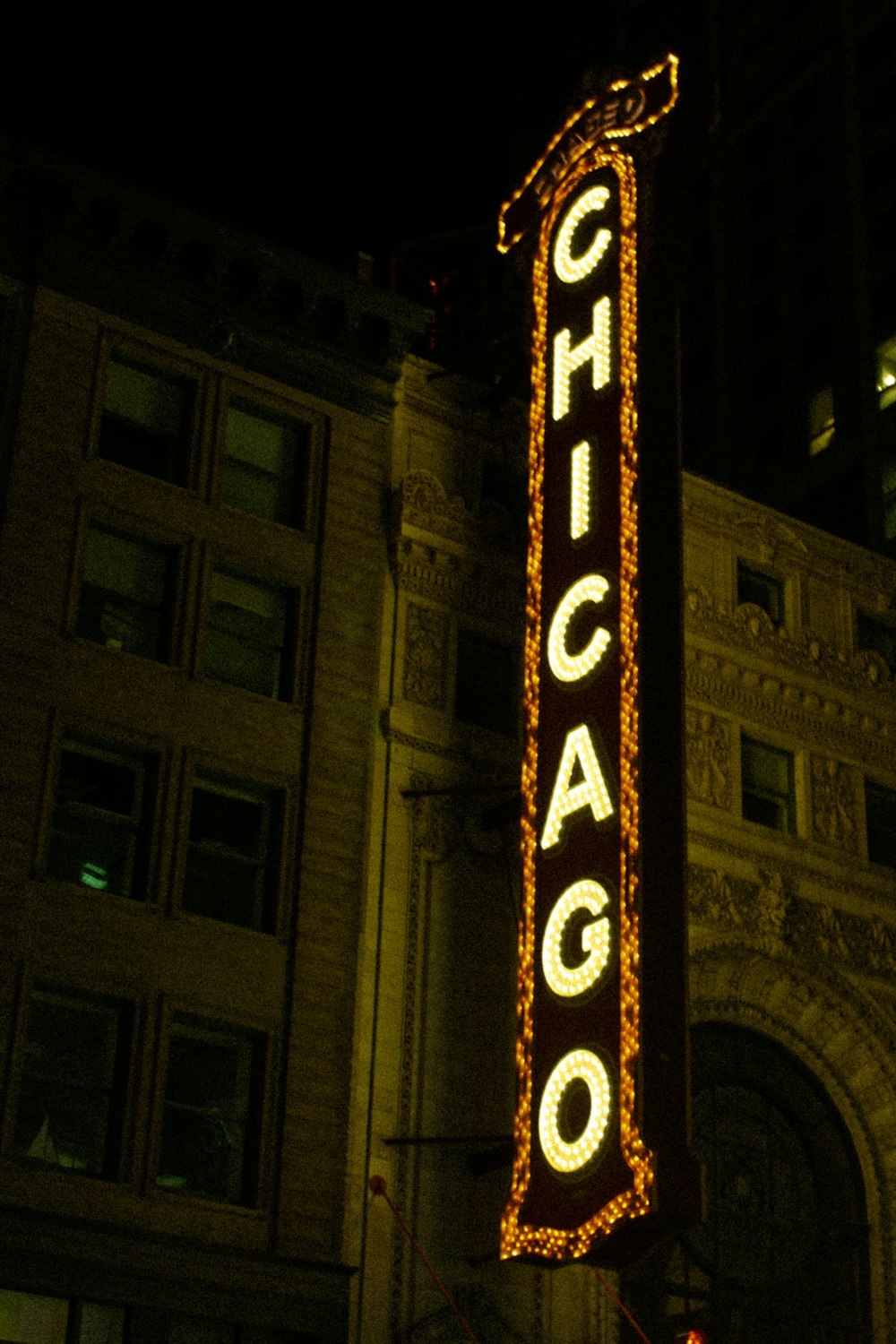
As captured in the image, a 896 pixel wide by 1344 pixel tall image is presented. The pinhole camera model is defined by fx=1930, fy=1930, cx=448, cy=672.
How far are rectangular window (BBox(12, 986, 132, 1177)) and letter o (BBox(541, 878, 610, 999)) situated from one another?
520cm

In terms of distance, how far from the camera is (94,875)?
24.3 meters

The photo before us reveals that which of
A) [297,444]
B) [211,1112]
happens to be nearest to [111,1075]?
[211,1112]

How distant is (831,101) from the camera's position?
72438mm

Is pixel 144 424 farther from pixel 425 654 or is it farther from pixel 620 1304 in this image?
pixel 620 1304

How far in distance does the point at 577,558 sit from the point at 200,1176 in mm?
9328

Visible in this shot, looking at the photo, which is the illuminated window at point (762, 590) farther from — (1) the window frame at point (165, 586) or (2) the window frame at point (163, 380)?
(1) the window frame at point (165, 586)

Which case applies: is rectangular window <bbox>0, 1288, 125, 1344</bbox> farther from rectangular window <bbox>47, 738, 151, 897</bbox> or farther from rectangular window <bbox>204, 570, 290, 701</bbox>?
rectangular window <bbox>204, 570, 290, 701</bbox>

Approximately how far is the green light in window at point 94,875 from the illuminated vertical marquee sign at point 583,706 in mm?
5312

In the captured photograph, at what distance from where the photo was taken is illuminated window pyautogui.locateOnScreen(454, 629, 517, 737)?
28359 mm

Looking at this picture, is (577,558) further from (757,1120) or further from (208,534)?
(757,1120)

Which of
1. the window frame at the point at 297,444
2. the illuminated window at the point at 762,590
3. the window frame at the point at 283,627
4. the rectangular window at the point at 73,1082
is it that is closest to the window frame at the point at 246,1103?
the rectangular window at the point at 73,1082

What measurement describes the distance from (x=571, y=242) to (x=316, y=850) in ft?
33.0

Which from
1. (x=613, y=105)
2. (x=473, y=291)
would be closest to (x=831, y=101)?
(x=473, y=291)

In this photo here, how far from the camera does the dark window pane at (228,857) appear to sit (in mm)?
25062
